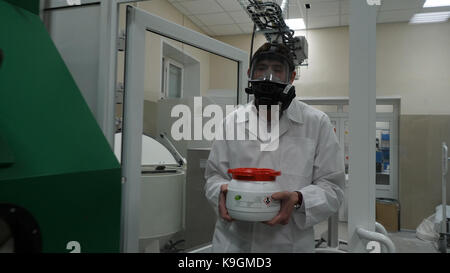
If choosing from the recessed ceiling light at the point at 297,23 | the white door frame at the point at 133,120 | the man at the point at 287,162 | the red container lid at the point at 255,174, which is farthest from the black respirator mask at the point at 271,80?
the recessed ceiling light at the point at 297,23

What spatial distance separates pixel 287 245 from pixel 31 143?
32.2 inches

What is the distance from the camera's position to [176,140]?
193 centimetres

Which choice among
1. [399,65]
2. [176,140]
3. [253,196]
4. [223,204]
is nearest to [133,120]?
[223,204]

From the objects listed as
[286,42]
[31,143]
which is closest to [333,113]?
[286,42]

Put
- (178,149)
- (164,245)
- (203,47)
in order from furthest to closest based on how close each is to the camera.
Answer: (178,149) → (164,245) → (203,47)

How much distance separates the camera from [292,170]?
102 centimetres

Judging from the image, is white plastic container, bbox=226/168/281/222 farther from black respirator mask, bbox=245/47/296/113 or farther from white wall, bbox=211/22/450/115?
white wall, bbox=211/22/450/115

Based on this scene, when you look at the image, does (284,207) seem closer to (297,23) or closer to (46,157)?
(46,157)

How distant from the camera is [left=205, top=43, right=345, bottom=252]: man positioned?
0.97 meters

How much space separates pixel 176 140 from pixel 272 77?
107 cm

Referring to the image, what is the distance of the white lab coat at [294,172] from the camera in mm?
979

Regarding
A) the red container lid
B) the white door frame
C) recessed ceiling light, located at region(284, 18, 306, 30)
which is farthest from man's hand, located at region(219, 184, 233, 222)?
recessed ceiling light, located at region(284, 18, 306, 30)
